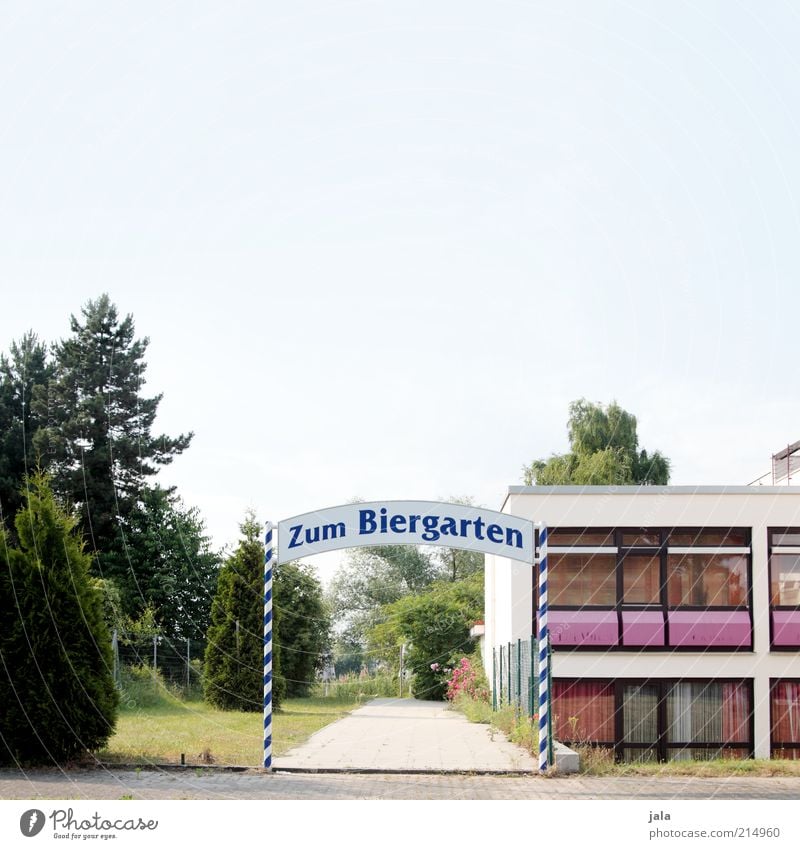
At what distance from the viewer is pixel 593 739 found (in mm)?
18203

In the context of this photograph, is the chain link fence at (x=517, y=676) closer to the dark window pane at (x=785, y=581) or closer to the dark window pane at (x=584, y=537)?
the dark window pane at (x=584, y=537)

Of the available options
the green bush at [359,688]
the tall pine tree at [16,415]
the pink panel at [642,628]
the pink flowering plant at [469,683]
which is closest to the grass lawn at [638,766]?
the pink panel at [642,628]

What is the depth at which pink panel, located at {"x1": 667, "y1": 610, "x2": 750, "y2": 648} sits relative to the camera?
1864cm

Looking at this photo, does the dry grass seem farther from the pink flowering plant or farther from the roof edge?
the pink flowering plant

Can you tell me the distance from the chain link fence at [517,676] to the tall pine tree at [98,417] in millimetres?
11657

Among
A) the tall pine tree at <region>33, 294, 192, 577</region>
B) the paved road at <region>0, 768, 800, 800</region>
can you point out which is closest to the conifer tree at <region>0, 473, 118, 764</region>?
the paved road at <region>0, 768, 800, 800</region>

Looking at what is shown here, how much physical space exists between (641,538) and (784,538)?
2.60 metres

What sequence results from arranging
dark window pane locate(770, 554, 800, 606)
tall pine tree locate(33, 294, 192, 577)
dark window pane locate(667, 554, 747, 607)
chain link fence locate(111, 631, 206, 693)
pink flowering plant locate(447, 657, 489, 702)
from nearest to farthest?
1. dark window pane locate(667, 554, 747, 607)
2. dark window pane locate(770, 554, 800, 606)
3. pink flowering plant locate(447, 657, 489, 702)
4. chain link fence locate(111, 631, 206, 693)
5. tall pine tree locate(33, 294, 192, 577)

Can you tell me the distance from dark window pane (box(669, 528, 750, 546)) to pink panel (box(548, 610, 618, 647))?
1772 millimetres

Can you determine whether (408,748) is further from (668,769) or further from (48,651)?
(48,651)

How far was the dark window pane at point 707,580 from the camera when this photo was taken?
18.8m
